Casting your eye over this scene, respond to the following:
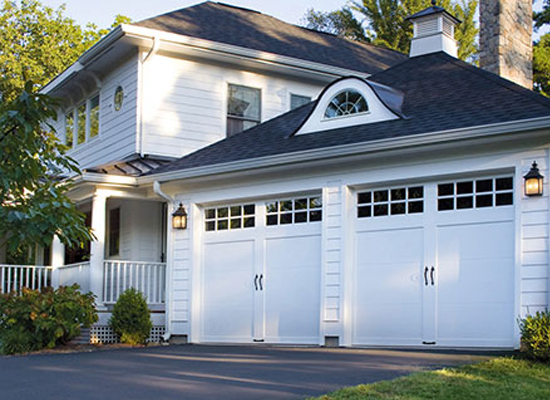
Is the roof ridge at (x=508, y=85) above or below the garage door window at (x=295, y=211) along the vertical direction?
above

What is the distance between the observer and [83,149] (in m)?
17.5

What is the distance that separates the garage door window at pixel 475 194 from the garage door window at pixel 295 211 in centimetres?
Answer: 187

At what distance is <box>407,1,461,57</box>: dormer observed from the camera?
13512 millimetres

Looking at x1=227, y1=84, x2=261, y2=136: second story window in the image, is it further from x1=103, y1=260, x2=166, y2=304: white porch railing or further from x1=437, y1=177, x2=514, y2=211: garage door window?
x1=437, y1=177, x2=514, y2=211: garage door window

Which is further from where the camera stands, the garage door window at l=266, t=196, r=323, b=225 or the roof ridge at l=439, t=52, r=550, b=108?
the garage door window at l=266, t=196, r=323, b=225

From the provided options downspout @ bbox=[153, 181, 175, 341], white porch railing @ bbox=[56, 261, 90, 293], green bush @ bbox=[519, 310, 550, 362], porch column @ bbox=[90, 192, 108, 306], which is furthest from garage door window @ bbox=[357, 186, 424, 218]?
white porch railing @ bbox=[56, 261, 90, 293]

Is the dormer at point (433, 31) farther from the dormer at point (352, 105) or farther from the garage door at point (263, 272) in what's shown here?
the garage door at point (263, 272)

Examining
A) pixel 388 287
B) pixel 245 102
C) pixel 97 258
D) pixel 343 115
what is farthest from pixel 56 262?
pixel 388 287

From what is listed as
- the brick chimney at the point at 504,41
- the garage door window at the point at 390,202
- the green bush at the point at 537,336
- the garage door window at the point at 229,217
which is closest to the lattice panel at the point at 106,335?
the garage door window at the point at 229,217

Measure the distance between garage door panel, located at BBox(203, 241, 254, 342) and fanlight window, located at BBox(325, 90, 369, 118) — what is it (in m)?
2.30

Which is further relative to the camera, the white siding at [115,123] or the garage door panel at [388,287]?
the white siding at [115,123]

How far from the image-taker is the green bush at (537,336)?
8172mm

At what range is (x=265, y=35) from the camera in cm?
1750

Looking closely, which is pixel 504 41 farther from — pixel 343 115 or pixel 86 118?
pixel 86 118
